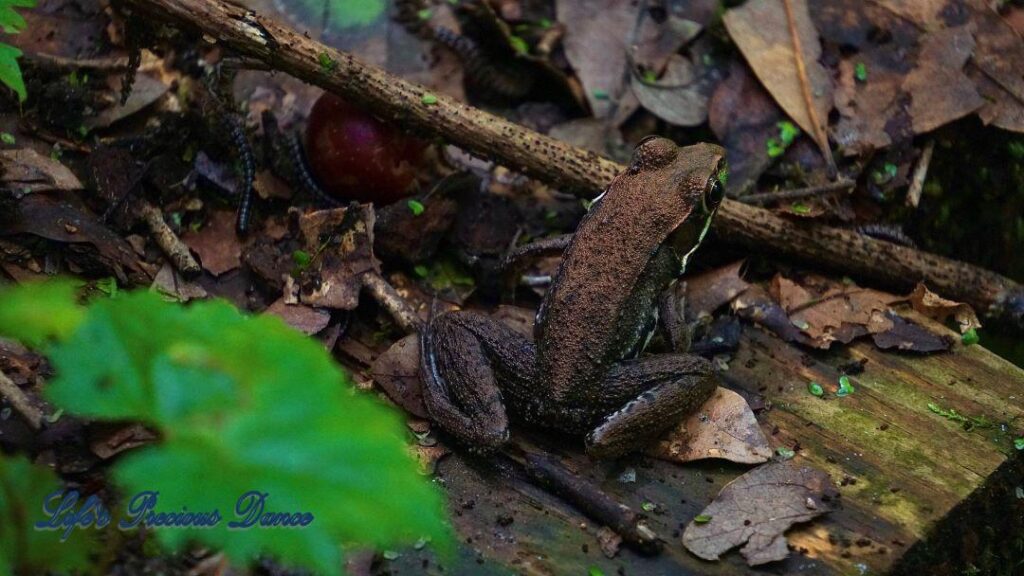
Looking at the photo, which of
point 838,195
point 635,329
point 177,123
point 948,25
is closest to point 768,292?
point 838,195

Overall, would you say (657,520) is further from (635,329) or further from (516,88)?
Result: (516,88)

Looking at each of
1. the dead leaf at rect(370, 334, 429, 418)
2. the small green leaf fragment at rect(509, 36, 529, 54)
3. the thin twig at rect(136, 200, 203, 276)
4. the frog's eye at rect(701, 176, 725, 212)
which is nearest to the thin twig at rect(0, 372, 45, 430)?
the thin twig at rect(136, 200, 203, 276)

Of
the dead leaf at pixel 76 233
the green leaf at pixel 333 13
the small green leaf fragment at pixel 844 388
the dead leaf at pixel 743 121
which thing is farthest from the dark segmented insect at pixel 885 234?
the dead leaf at pixel 76 233

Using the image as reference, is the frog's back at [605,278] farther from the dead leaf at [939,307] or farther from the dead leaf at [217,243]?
the dead leaf at [217,243]

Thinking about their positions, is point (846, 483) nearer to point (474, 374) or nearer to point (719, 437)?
point (719, 437)

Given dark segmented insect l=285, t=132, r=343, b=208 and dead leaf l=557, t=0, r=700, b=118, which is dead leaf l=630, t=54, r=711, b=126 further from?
dark segmented insect l=285, t=132, r=343, b=208

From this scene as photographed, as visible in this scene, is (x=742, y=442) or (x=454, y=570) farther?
(x=742, y=442)
